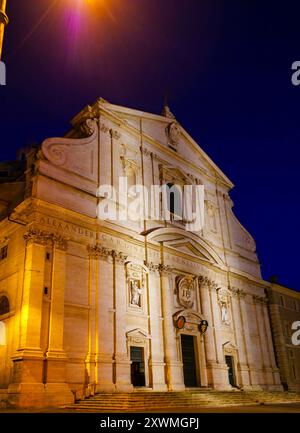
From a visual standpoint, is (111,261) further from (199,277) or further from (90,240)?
(199,277)

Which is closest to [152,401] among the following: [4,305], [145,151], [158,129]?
[4,305]

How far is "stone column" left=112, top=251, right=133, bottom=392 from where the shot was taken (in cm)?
1650

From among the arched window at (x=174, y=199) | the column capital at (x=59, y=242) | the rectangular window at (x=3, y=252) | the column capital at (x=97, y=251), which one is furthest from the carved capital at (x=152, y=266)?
the rectangular window at (x=3, y=252)

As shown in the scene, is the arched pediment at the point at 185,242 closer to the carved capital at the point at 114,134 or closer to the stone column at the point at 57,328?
the carved capital at the point at 114,134

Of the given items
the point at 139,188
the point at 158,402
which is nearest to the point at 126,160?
the point at 139,188

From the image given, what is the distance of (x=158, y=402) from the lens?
14445 millimetres

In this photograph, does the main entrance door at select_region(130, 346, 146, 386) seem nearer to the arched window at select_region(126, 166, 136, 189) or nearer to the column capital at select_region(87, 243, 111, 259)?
the column capital at select_region(87, 243, 111, 259)

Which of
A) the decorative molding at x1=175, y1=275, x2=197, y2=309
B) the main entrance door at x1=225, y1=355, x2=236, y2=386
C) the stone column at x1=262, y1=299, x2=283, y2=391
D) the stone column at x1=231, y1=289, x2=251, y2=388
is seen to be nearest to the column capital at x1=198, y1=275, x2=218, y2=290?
the decorative molding at x1=175, y1=275, x2=197, y2=309

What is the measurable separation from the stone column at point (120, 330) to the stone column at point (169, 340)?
256 centimetres

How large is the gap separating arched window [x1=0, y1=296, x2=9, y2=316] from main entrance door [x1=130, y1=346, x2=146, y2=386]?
5.57 metres

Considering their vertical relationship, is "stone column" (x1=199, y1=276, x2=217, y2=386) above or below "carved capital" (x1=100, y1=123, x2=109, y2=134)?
below

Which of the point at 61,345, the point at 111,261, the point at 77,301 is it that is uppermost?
the point at 111,261

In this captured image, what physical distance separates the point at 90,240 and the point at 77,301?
2.73 metres

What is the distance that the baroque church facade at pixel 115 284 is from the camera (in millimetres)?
15164
